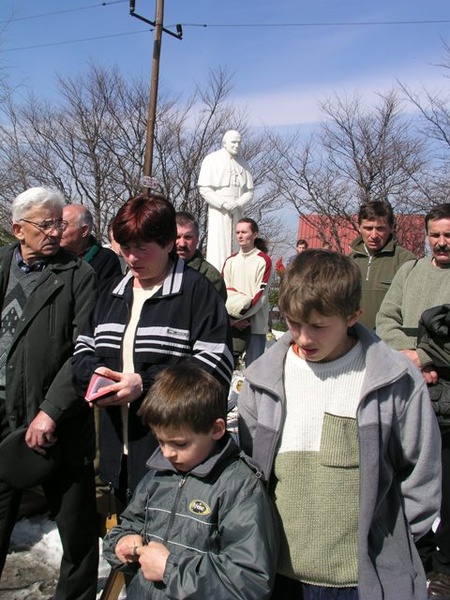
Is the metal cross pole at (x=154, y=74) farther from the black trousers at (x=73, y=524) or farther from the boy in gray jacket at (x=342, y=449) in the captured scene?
the boy in gray jacket at (x=342, y=449)

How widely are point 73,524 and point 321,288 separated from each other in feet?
5.88

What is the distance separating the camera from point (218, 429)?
6.07 feet

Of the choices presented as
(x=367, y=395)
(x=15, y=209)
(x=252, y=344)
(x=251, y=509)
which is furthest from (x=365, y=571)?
(x=252, y=344)

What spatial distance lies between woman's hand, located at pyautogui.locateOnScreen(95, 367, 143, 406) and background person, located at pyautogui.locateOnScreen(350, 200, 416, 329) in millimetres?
2303

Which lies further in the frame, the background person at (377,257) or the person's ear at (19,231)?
the background person at (377,257)

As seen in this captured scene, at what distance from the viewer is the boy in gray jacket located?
173cm

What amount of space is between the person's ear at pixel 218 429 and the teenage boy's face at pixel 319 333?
0.34 meters

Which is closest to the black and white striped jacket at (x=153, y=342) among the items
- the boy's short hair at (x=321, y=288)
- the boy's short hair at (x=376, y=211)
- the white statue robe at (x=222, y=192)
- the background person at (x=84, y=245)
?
the boy's short hair at (x=321, y=288)

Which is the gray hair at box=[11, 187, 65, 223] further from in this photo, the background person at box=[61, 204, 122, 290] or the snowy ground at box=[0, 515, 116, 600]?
the snowy ground at box=[0, 515, 116, 600]

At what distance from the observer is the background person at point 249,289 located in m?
6.39

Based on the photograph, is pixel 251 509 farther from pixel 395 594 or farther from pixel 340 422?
pixel 395 594

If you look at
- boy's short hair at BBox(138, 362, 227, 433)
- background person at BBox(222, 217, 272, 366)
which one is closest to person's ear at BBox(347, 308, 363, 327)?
boy's short hair at BBox(138, 362, 227, 433)

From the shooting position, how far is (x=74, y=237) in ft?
13.5

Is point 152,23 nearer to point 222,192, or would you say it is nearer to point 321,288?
point 222,192
